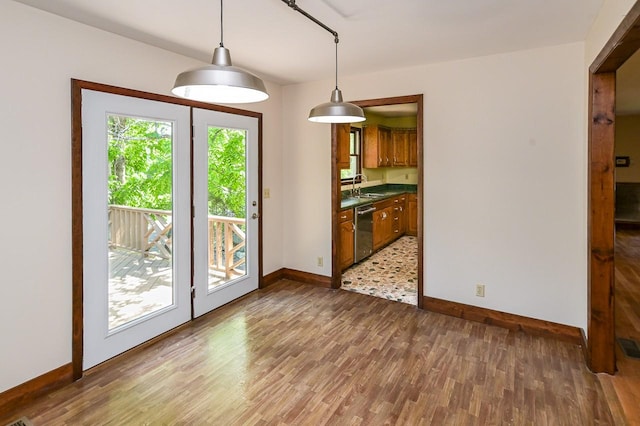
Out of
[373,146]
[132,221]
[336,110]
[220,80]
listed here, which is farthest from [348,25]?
[373,146]

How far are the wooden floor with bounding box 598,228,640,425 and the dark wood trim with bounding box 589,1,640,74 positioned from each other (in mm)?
2135

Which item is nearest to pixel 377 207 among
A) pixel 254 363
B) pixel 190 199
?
pixel 190 199

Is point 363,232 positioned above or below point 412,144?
below

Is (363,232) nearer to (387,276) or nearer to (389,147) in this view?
(387,276)

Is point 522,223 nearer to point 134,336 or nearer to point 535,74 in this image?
point 535,74

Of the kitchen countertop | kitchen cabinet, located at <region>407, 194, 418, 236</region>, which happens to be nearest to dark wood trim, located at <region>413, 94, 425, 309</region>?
the kitchen countertop

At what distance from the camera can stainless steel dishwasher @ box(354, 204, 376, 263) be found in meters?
5.38

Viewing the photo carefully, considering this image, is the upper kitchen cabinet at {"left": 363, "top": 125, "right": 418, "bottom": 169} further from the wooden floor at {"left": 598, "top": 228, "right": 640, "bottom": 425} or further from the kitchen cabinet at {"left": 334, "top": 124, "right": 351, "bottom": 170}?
the wooden floor at {"left": 598, "top": 228, "right": 640, "bottom": 425}

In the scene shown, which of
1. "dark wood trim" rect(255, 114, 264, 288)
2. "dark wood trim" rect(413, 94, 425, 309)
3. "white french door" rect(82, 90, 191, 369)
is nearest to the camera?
"white french door" rect(82, 90, 191, 369)

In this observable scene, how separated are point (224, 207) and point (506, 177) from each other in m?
2.80

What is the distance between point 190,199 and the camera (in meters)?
3.52

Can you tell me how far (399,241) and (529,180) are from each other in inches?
161

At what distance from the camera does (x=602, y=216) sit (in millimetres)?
2629

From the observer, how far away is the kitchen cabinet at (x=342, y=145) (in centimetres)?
447
